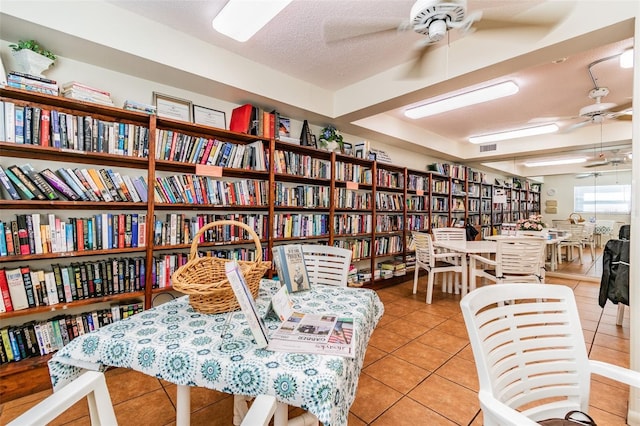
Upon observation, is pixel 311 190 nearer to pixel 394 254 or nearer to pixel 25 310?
pixel 394 254

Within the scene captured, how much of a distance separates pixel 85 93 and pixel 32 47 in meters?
0.36

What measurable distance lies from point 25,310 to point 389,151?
456cm

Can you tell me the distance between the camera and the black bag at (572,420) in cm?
99

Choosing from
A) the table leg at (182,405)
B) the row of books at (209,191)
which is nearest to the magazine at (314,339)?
the table leg at (182,405)

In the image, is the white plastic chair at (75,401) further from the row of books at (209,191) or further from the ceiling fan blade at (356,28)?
the ceiling fan blade at (356,28)

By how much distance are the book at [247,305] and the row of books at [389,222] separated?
3.59 m

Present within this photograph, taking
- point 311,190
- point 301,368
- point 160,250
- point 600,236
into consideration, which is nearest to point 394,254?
point 311,190

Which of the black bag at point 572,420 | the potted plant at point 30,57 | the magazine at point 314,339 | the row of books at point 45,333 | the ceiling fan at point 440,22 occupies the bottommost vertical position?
the row of books at point 45,333

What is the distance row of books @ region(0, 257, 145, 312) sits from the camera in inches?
69.4

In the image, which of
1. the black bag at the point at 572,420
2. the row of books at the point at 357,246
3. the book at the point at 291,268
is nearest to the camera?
the black bag at the point at 572,420

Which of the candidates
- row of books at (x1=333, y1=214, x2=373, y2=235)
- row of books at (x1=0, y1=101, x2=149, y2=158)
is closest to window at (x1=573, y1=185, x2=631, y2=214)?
row of books at (x1=333, y1=214, x2=373, y2=235)

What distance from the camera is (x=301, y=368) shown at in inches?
31.2

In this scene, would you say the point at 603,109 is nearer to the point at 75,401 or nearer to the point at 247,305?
the point at 247,305

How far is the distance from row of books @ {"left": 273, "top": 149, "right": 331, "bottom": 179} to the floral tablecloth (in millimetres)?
2123
